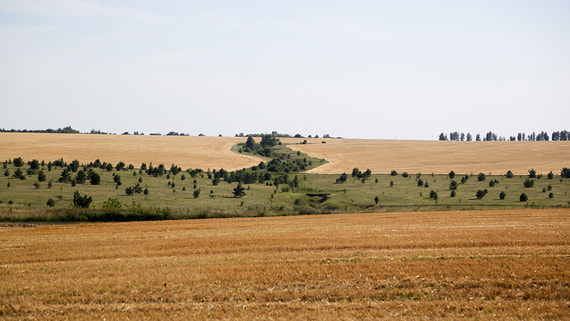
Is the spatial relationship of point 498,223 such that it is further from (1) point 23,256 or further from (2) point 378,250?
(1) point 23,256

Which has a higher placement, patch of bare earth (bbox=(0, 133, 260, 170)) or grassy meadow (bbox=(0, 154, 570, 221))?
patch of bare earth (bbox=(0, 133, 260, 170))

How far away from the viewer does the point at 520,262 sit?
17.6 meters

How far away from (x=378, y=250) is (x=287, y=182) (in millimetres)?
63650

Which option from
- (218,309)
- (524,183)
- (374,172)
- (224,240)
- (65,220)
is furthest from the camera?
(374,172)

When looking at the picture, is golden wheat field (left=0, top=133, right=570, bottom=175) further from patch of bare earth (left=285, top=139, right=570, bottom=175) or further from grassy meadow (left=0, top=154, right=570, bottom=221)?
grassy meadow (left=0, top=154, right=570, bottom=221)

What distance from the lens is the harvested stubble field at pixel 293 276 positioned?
44.1ft

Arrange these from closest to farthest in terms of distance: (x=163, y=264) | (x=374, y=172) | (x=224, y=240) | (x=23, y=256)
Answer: (x=163, y=264), (x=23, y=256), (x=224, y=240), (x=374, y=172)

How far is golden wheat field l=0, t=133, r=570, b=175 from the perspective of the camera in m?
99.7

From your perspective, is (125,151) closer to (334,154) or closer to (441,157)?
(334,154)

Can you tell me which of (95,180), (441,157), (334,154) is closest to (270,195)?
(95,180)

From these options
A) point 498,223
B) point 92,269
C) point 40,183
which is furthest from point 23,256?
point 40,183

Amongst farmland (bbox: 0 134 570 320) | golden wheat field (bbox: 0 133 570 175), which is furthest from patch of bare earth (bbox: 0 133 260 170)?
farmland (bbox: 0 134 570 320)

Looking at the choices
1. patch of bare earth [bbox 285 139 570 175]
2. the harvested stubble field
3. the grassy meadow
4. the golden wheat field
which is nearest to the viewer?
the harvested stubble field

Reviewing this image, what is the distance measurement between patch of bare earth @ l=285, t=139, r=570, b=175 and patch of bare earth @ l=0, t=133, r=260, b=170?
24.8 m
